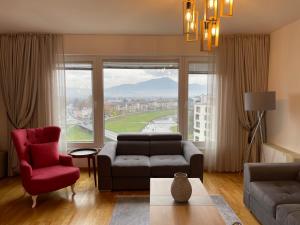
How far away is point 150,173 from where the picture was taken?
3688mm

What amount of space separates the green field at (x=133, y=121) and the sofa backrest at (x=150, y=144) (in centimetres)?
47

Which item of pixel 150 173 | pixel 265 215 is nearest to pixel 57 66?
pixel 150 173

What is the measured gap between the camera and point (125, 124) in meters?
4.91

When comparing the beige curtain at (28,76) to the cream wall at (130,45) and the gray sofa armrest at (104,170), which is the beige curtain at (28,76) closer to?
the cream wall at (130,45)

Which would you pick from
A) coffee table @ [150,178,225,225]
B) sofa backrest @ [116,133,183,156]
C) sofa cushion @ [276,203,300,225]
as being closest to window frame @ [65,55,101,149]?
sofa backrest @ [116,133,183,156]

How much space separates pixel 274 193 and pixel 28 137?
3344 millimetres

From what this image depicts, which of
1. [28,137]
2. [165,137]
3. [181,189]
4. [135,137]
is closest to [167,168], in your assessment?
[165,137]

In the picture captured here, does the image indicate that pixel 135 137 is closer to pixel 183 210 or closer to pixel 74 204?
pixel 74 204

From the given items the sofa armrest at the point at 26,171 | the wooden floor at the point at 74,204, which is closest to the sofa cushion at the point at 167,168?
the wooden floor at the point at 74,204

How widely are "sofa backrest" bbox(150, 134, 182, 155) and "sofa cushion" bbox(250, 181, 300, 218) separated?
1594mm

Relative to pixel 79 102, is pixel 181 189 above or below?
below

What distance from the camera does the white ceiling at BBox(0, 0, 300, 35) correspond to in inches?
122

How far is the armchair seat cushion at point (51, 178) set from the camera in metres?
3.21

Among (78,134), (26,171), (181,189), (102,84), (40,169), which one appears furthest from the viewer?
(78,134)
